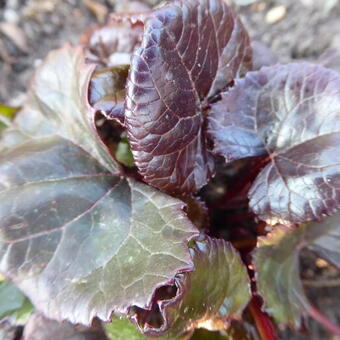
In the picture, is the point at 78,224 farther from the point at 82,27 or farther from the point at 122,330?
the point at 82,27

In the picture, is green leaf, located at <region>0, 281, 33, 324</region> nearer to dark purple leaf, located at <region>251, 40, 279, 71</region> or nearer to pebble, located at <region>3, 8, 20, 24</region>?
dark purple leaf, located at <region>251, 40, 279, 71</region>

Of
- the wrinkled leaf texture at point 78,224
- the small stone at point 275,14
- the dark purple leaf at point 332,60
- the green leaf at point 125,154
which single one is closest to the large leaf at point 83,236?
the wrinkled leaf texture at point 78,224

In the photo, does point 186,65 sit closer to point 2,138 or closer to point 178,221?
point 178,221

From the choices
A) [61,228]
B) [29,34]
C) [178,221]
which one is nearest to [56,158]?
[61,228]

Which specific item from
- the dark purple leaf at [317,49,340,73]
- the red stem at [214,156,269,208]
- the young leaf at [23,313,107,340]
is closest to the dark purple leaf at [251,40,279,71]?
the dark purple leaf at [317,49,340,73]

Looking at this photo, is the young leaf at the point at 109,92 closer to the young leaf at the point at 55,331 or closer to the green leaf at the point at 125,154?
the green leaf at the point at 125,154

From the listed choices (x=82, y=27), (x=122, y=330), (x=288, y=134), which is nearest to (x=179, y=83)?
(x=288, y=134)

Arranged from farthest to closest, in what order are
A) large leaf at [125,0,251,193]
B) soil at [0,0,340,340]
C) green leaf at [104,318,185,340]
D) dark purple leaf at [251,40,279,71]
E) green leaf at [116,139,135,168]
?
soil at [0,0,340,340]
dark purple leaf at [251,40,279,71]
green leaf at [116,139,135,168]
green leaf at [104,318,185,340]
large leaf at [125,0,251,193]
